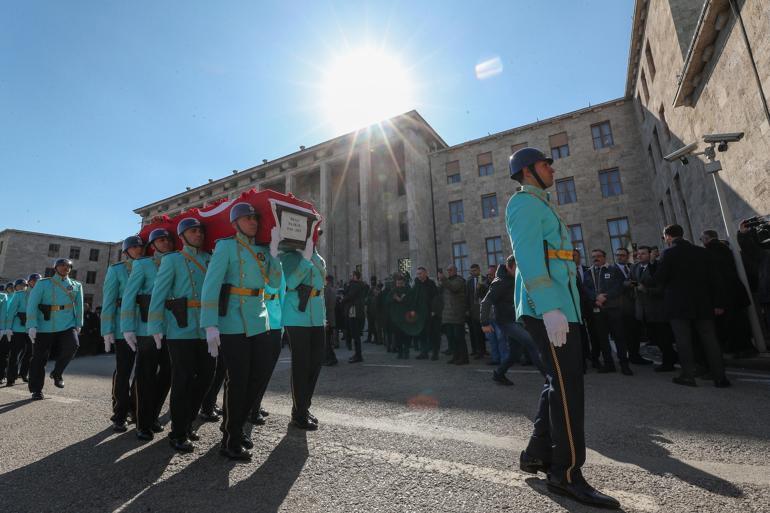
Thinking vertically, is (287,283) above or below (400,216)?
below

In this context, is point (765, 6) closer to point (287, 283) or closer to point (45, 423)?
point (287, 283)

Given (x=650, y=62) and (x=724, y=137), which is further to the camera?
(x=650, y=62)

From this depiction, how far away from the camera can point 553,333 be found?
222cm

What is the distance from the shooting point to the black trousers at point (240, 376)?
9.85ft

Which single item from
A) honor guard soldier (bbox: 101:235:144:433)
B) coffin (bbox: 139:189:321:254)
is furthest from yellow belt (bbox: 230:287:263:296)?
honor guard soldier (bbox: 101:235:144:433)

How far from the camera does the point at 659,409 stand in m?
3.94

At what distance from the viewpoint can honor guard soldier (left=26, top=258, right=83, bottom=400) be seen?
6.19 meters

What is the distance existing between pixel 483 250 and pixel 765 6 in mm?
20228

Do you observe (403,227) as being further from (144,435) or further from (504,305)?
(144,435)

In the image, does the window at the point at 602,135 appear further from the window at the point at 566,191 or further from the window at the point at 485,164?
the window at the point at 485,164

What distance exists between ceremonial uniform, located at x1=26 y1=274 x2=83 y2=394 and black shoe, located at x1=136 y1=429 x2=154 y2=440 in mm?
3888

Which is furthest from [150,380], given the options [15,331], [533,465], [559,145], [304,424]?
[559,145]

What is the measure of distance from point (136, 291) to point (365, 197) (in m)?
28.4

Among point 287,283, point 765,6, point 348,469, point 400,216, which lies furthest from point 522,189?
point 400,216
